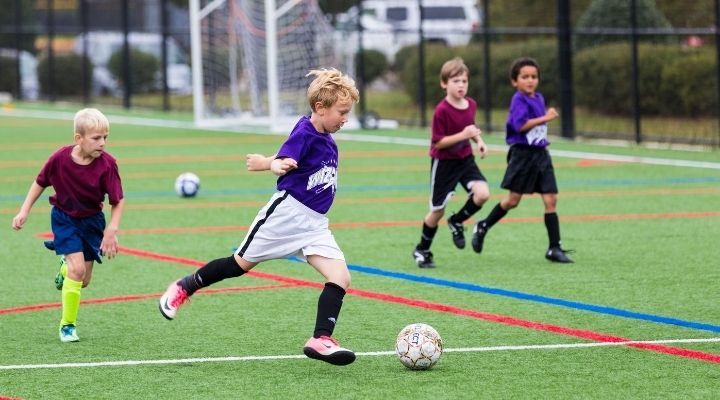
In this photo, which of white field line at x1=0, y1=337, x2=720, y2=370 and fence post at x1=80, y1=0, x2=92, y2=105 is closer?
white field line at x1=0, y1=337, x2=720, y2=370

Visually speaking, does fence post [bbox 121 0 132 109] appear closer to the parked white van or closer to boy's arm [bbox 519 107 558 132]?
the parked white van

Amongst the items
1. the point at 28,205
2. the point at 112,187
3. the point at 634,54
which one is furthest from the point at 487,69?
the point at 28,205

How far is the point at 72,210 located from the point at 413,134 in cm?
1863

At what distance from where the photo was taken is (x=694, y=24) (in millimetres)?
22188

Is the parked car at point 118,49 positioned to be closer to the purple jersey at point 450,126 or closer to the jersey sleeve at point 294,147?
the purple jersey at point 450,126

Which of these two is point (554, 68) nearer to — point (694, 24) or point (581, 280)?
point (694, 24)

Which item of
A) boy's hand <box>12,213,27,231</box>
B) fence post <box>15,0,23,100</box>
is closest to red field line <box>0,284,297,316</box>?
boy's hand <box>12,213,27,231</box>

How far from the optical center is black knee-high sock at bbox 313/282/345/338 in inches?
301

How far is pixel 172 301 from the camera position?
8.22 meters

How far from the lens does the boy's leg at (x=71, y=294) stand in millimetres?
8516

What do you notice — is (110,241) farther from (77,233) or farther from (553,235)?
(553,235)

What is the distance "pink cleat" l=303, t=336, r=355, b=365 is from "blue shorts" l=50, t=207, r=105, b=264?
184 centimetres

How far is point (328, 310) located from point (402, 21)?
26853 mm

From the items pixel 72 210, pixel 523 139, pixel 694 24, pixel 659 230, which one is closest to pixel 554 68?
pixel 694 24
